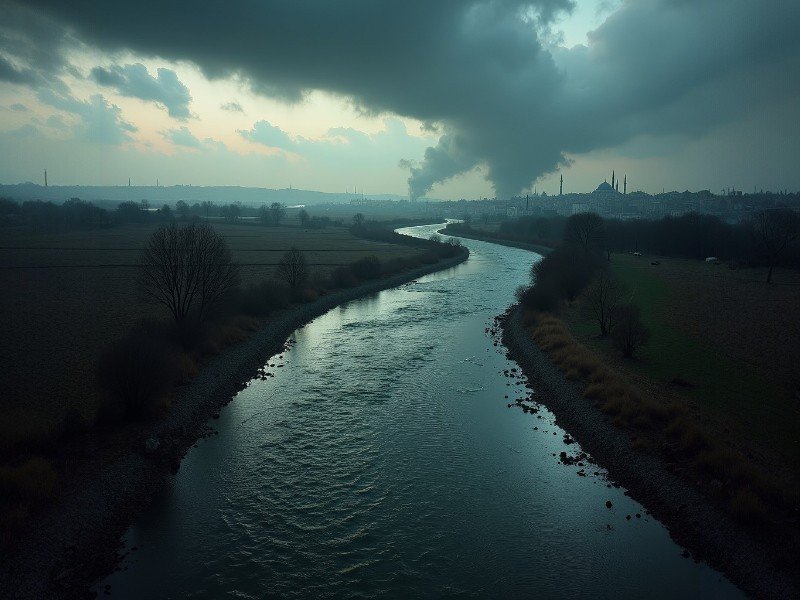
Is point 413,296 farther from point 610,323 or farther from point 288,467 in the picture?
point 288,467

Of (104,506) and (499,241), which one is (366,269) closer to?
(104,506)

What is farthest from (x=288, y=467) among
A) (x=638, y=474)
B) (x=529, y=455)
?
(x=638, y=474)

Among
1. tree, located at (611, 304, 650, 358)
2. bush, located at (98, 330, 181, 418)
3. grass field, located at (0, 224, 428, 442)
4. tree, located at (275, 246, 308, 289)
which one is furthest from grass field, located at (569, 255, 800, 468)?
tree, located at (275, 246, 308, 289)

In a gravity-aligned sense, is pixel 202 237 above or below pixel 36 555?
above

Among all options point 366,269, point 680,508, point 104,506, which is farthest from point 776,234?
point 104,506

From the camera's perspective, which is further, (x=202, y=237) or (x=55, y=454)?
(x=202, y=237)

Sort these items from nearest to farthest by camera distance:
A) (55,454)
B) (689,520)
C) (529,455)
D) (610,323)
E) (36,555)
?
(36,555)
(689,520)
(55,454)
(529,455)
(610,323)
